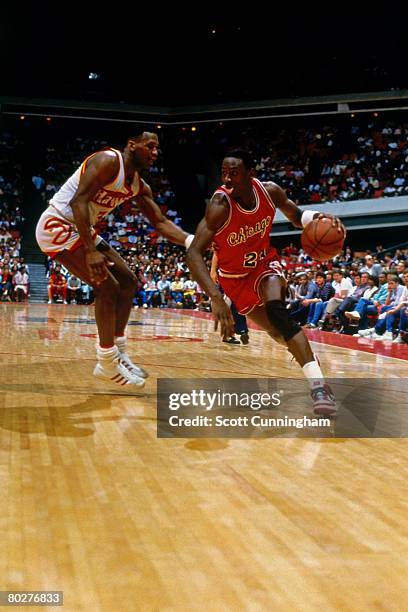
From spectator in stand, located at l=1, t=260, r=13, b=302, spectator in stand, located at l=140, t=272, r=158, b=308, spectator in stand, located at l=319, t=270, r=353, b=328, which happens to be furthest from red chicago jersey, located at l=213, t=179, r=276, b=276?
spectator in stand, located at l=1, t=260, r=13, b=302

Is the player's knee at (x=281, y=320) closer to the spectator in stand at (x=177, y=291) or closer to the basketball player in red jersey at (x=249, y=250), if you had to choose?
the basketball player in red jersey at (x=249, y=250)

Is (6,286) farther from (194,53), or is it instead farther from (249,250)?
(249,250)

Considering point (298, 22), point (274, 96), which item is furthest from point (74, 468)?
point (274, 96)

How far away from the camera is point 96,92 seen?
76.8ft

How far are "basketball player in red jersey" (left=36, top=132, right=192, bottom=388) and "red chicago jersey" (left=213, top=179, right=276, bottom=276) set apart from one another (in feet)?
0.77

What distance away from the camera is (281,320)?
10.8 feet

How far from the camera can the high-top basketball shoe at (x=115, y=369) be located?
11.7 feet

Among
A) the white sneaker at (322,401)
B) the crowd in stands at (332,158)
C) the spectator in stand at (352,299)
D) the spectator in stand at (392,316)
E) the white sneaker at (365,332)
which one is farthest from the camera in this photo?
the crowd in stands at (332,158)

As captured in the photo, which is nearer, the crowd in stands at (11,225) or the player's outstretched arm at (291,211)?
the player's outstretched arm at (291,211)

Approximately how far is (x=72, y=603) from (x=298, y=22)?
64.6 ft

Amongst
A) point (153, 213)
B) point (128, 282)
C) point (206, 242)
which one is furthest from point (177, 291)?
point (206, 242)

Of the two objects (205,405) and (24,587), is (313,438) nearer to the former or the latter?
(205,405)

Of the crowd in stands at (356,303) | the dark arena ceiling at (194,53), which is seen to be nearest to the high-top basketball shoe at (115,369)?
the crowd in stands at (356,303)

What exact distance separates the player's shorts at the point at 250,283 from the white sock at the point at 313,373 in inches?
20.6
